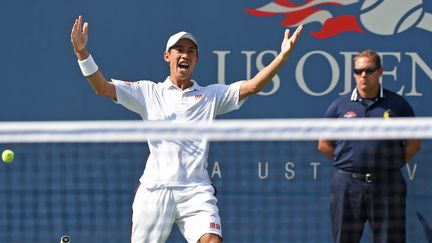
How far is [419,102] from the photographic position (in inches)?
364

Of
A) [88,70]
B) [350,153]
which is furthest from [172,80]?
[350,153]

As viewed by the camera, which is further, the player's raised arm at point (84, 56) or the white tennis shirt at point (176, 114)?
the white tennis shirt at point (176, 114)

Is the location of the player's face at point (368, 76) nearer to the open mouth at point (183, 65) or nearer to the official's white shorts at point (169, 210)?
the open mouth at point (183, 65)

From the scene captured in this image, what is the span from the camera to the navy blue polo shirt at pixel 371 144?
26.5 ft

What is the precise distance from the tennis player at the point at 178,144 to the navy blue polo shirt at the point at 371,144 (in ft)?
3.06

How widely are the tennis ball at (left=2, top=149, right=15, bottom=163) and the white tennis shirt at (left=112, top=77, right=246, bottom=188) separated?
1647mm

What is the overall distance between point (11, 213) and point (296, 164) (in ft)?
7.14

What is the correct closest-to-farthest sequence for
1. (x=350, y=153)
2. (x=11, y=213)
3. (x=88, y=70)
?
(x=88, y=70) < (x=350, y=153) < (x=11, y=213)

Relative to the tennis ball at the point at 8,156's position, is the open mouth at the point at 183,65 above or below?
above

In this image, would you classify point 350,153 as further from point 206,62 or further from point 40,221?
point 40,221

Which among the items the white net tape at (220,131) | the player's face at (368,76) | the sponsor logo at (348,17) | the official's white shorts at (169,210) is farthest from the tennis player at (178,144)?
the sponsor logo at (348,17)

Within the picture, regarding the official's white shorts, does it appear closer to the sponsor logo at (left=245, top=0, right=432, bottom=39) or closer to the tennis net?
the tennis net

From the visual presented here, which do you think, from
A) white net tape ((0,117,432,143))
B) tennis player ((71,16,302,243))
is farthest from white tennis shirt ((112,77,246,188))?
white net tape ((0,117,432,143))

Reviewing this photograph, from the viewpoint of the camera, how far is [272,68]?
729 centimetres
